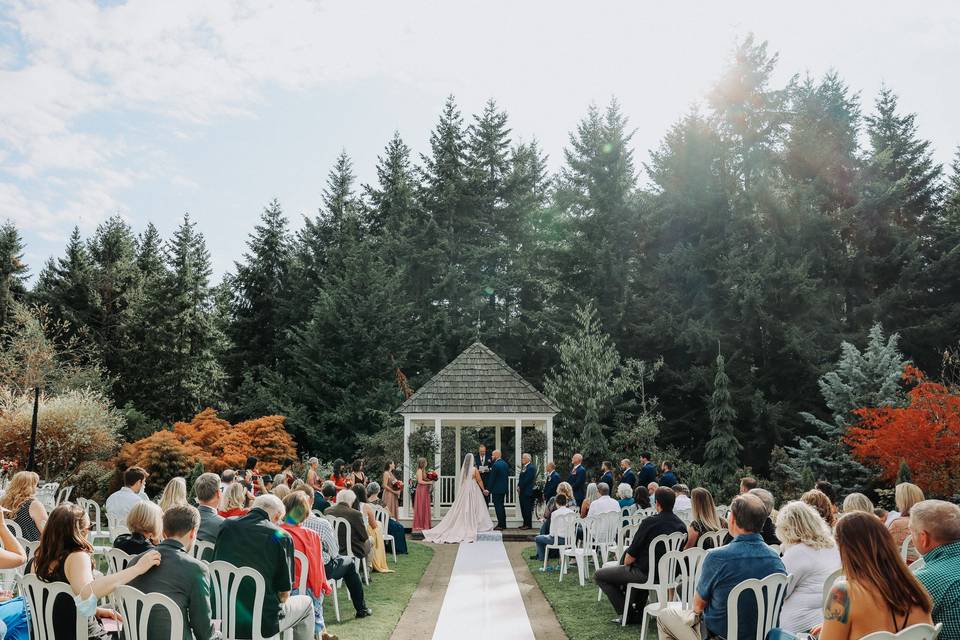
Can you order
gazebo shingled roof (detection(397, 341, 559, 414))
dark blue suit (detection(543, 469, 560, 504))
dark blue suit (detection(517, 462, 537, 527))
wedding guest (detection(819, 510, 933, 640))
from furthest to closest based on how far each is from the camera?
gazebo shingled roof (detection(397, 341, 559, 414)) → dark blue suit (detection(517, 462, 537, 527)) → dark blue suit (detection(543, 469, 560, 504)) → wedding guest (detection(819, 510, 933, 640))

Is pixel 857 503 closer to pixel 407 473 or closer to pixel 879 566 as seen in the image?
pixel 879 566

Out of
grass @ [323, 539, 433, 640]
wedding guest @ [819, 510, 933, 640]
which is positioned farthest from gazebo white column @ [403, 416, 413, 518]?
wedding guest @ [819, 510, 933, 640]

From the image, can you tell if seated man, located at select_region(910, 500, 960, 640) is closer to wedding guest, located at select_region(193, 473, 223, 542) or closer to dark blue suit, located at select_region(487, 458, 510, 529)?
wedding guest, located at select_region(193, 473, 223, 542)

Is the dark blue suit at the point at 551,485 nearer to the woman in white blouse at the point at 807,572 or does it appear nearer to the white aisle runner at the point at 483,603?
the white aisle runner at the point at 483,603

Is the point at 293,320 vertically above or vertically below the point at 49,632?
above

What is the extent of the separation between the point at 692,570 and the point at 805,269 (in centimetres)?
2174

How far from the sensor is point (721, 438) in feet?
79.3

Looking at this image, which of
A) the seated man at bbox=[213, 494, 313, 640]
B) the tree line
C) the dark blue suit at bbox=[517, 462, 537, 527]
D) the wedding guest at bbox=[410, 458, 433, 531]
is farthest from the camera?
the tree line

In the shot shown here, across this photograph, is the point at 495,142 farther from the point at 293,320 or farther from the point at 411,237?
the point at 293,320

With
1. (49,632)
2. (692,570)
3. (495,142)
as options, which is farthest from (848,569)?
(495,142)

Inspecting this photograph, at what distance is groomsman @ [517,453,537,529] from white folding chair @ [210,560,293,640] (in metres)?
11.2

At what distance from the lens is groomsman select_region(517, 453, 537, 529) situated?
15.8 meters

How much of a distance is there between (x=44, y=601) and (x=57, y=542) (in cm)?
32

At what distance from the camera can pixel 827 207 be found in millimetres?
28125
